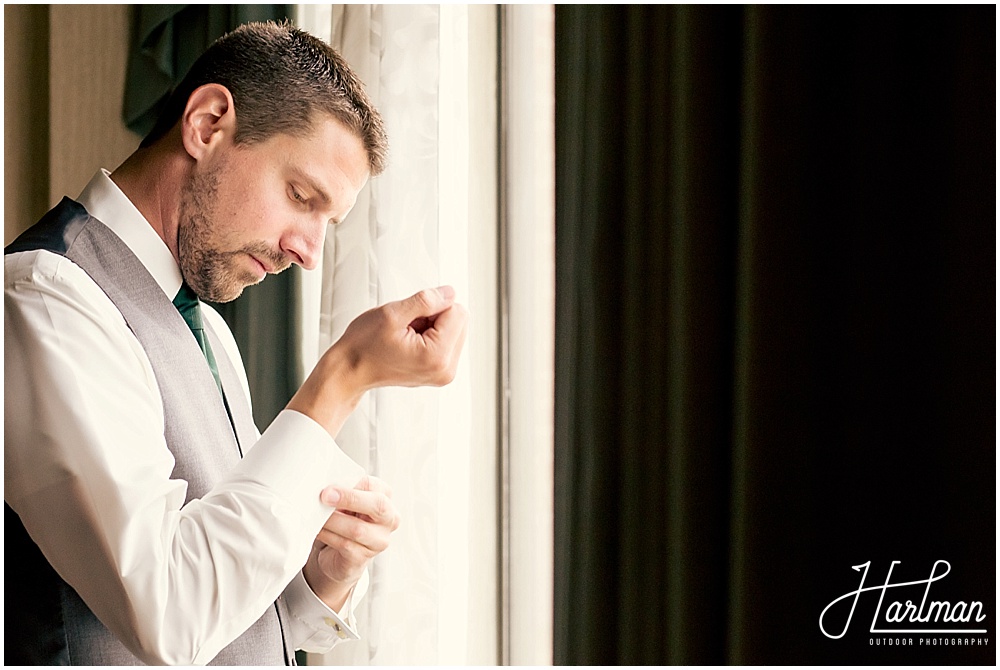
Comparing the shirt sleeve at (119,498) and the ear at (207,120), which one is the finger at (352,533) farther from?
the ear at (207,120)

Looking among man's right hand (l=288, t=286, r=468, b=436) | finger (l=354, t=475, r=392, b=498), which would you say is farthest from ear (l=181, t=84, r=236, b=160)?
finger (l=354, t=475, r=392, b=498)

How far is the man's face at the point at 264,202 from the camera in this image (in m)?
0.89

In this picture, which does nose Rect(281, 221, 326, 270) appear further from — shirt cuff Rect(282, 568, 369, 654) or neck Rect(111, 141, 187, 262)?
shirt cuff Rect(282, 568, 369, 654)

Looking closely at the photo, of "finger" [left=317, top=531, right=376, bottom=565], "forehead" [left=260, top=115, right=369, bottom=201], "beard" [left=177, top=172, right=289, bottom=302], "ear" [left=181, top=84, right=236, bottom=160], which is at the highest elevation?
"ear" [left=181, top=84, right=236, bottom=160]

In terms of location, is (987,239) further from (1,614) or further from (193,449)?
(1,614)

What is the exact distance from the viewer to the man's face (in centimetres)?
89

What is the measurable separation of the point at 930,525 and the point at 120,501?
0.86 metres

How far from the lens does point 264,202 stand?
891 mm

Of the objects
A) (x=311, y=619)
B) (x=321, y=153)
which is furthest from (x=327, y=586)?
(x=321, y=153)

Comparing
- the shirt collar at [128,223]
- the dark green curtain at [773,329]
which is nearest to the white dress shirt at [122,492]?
the shirt collar at [128,223]

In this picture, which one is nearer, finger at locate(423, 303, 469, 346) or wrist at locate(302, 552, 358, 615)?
finger at locate(423, 303, 469, 346)

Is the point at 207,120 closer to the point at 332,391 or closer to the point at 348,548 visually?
the point at 332,391

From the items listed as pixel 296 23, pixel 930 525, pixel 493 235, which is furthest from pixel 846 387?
pixel 296 23

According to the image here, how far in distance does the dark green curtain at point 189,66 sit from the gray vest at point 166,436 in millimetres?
526
